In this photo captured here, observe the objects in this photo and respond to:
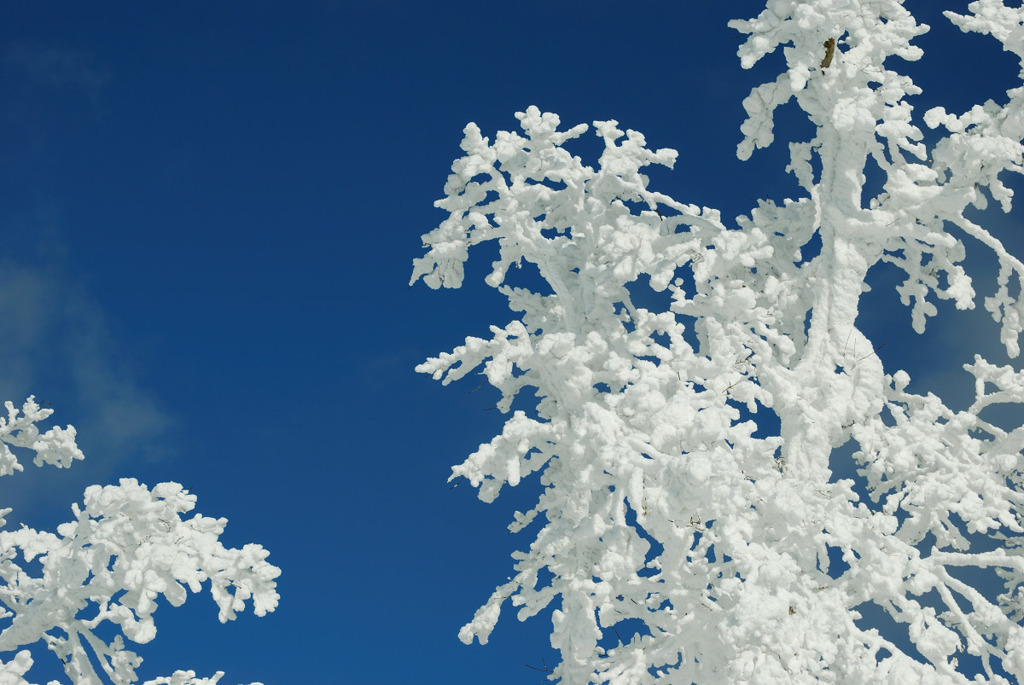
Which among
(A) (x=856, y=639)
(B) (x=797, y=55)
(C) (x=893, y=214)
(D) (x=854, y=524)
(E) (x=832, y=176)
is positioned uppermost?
(B) (x=797, y=55)

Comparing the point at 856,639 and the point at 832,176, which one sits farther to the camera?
the point at 832,176

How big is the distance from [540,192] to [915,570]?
4.99m

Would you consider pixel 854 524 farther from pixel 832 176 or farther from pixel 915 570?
pixel 832 176

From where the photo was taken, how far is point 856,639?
A: 699 centimetres

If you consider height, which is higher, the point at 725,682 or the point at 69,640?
the point at 69,640

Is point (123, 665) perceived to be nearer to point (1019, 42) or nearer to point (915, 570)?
point (915, 570)

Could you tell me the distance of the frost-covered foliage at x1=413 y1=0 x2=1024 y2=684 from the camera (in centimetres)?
701

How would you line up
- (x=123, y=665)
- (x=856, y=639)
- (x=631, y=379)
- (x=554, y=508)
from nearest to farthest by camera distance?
(x=856, y=639), (x=631, y=379), (x=123, y=665), (x=554, y=508)

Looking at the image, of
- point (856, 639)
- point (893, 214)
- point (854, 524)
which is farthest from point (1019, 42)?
point (856, 639)

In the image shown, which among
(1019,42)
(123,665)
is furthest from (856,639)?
(123,665)

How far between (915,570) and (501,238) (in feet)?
16.5

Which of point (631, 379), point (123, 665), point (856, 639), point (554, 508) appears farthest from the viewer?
point (554, 508)

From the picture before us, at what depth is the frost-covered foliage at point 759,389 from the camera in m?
7.01

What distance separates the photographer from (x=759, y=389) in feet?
25.5
